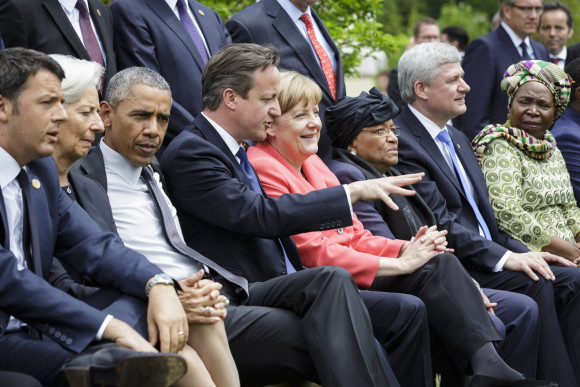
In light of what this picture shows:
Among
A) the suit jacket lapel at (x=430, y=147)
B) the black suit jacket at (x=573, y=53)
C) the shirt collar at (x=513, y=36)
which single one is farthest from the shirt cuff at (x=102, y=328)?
the black suit jacket at (x=573, y=53)

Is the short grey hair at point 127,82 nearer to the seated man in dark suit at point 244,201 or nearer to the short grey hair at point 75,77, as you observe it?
the short grey hair at point 75,77

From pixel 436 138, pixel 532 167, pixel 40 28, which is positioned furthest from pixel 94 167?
pixel 532 167

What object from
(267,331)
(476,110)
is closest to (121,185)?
(267,331)

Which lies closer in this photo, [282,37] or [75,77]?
[75,77]

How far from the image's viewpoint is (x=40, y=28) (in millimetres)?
4922

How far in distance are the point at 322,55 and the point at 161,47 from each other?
4.09 feet

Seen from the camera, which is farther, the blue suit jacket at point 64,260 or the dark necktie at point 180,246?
the dark necktie at point 180,246

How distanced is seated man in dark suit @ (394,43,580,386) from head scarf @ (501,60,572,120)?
58 cm

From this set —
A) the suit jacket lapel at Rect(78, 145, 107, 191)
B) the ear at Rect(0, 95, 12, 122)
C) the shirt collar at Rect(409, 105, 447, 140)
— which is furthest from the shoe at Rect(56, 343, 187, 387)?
the shirt collar at Rect(409, 105, 447, 140)

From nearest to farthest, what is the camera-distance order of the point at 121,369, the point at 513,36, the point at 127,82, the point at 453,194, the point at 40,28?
the point at 121,369, the point at 127,82, the point at 40,28, the point at 453,194, the point at 513,36

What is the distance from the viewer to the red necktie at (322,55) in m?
6.20

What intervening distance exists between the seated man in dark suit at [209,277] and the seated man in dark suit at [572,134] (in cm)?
281

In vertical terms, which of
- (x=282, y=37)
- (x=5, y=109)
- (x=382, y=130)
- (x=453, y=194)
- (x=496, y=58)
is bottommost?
(x=453, y=194)

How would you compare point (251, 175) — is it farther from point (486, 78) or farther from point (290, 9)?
point (486, 78)
